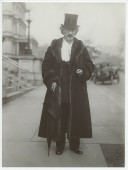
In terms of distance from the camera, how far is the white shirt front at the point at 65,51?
3172 mm

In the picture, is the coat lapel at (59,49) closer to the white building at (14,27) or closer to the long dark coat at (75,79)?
the long dark coat at (75,79)

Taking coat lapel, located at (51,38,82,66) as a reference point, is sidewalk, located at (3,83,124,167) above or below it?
below

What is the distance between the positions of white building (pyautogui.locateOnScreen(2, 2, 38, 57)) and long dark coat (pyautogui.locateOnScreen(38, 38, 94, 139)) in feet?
2.22

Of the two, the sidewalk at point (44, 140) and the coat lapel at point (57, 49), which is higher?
the coat lapel at point (57, 49)

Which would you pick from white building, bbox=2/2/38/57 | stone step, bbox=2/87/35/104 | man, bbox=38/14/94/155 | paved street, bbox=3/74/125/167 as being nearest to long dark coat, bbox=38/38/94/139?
man, bbox=38/14/94/155

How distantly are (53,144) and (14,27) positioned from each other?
5.41 ft

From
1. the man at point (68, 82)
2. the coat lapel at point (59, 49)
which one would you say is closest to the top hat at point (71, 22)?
the man at point (68, 82)

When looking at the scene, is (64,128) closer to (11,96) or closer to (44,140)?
(44,140)

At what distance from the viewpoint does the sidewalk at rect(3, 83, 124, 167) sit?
3119 millimetres

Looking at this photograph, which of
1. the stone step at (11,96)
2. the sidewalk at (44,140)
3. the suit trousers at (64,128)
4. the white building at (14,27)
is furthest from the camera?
the stone step at (11,96)

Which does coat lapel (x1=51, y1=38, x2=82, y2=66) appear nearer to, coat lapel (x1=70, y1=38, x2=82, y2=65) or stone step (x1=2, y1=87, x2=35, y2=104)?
coat lapel (x1=70, y1=38, x2=82, y2=65)

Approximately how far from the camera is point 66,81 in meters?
3.17

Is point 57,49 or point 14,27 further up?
point 14,27

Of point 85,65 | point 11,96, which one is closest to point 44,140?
point 85,65
